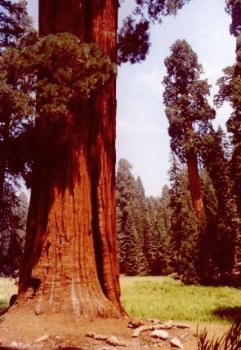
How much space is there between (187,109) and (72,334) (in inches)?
1015

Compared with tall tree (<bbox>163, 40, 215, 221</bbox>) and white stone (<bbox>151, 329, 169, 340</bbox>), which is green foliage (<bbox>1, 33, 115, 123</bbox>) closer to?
white stone (<bbox>151, 329, 169, 340</bbox>)

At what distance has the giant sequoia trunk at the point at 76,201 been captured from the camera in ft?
20.4

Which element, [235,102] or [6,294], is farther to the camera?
[6,294]

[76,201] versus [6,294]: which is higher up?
[76,201]

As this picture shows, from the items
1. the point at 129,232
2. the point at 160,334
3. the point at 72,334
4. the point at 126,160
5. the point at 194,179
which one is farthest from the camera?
the point at 126,160

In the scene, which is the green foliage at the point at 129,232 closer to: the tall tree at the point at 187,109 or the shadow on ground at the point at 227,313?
the tall tree at the point at 187,109

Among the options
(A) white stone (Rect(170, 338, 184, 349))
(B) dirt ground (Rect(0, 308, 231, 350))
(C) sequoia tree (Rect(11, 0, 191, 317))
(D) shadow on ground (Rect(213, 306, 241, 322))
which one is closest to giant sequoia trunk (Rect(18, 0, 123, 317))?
(C) sequoia tree (Rect(11, 0, 191, 317))

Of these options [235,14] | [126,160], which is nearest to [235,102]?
[235,14]

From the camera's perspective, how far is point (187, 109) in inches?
1168

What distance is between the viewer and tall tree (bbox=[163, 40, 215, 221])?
95.7 ft

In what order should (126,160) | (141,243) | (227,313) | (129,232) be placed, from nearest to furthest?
(227,313)
(141,243)
(129,232)
(126,160)

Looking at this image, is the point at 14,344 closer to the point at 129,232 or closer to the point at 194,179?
the point at 194,179

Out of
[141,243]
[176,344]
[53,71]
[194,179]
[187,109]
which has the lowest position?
[176,344]

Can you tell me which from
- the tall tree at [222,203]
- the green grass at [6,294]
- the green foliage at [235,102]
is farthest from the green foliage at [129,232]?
the green foliage at [235,102]
